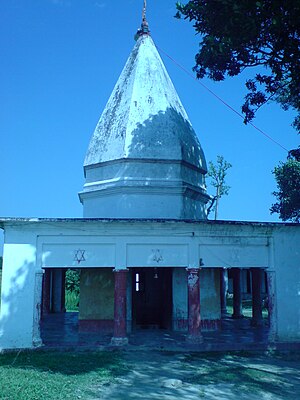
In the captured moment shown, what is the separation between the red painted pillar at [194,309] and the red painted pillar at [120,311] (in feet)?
5.99

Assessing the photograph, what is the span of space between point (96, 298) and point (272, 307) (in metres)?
5.54

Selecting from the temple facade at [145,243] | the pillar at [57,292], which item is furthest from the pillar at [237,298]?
the pillar at [57,292]

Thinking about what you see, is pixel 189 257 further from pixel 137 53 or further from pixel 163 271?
pixel 137 53

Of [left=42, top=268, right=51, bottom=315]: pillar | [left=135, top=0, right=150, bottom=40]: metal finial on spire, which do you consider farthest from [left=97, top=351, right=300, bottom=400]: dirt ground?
[left=135, top=0, right=150, bottom=40]: metal finial on spire

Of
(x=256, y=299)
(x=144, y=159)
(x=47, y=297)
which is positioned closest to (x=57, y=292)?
(x=47, y=297)

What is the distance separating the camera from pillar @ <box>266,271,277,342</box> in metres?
11.9

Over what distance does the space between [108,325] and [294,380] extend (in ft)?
21.4

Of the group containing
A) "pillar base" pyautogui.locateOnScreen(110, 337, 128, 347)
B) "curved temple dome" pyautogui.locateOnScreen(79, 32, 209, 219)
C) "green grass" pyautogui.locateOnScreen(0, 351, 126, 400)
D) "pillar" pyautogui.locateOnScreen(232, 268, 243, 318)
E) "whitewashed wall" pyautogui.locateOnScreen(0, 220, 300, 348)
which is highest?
"curved temple dome" pyautogui.locateOnScreen(79, 32, 209, 219)

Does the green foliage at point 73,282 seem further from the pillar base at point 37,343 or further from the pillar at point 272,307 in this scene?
the pillar at point 272,307

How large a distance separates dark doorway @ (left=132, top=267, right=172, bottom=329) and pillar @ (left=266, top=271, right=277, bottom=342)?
3570mm

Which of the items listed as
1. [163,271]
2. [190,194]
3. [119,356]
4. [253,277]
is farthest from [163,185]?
[119,356]

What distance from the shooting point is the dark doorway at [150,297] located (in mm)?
14445

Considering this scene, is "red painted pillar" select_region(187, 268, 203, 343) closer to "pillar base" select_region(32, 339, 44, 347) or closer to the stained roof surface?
"pillar base" select_region(32, 339, 44, 347)

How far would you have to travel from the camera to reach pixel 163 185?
46.6 ft
